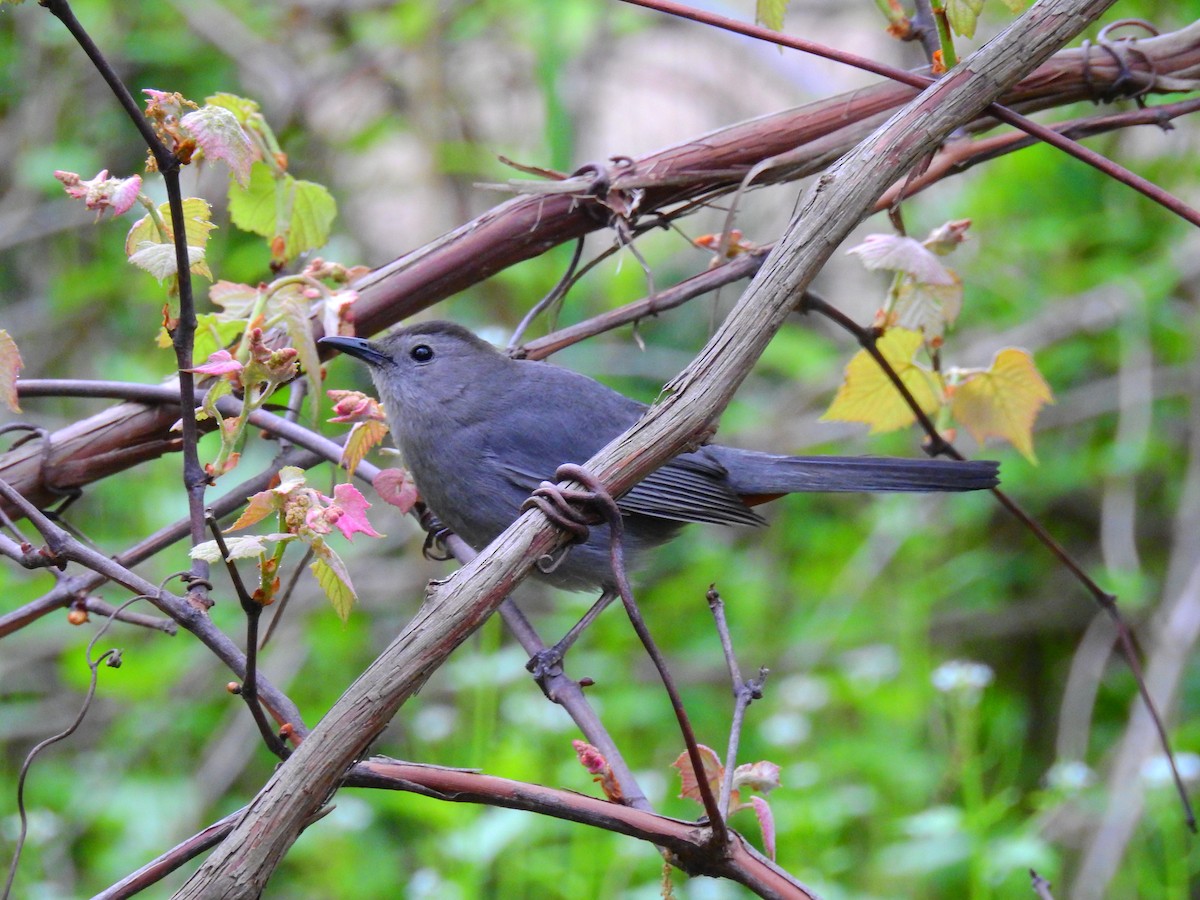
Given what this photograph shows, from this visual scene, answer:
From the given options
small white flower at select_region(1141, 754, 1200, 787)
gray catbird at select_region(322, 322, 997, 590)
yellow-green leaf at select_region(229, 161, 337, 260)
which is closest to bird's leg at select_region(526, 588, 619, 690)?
gray catbird at select_region(322, 322, 997, 590)

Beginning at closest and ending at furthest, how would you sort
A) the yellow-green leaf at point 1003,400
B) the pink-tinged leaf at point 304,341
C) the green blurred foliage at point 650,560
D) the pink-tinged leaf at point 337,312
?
the pink-tinged leaf at point 304,341 < the pink-tinged leaf at point 337,312 < the yellow-green leaf at point 1003,400 < the green blurred foliage at point 650,560

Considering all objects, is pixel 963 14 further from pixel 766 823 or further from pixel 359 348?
pixel 359 348

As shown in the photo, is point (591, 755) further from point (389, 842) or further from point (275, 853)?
point (389, 842)

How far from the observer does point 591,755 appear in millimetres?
1456

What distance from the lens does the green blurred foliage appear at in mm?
3828

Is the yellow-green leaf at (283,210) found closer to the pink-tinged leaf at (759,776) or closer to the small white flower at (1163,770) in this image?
the pink-tinged leaf at (759,776)

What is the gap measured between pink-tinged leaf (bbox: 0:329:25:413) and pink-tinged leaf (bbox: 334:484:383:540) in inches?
15.6

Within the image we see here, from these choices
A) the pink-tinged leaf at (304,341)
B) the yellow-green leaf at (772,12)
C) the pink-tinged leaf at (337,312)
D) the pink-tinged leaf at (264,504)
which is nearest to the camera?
the pink-tinged leaf at (264,504)

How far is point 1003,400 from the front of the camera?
2.08 meters

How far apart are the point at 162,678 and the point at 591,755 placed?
308 cm

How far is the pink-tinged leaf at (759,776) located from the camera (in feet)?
4.85

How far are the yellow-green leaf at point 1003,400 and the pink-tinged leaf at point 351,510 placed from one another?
1.17 meters

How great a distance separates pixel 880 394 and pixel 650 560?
3.68 ft

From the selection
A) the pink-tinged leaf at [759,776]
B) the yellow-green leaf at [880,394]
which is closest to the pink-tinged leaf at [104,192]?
the pink-tinged leaf at [759,776]
